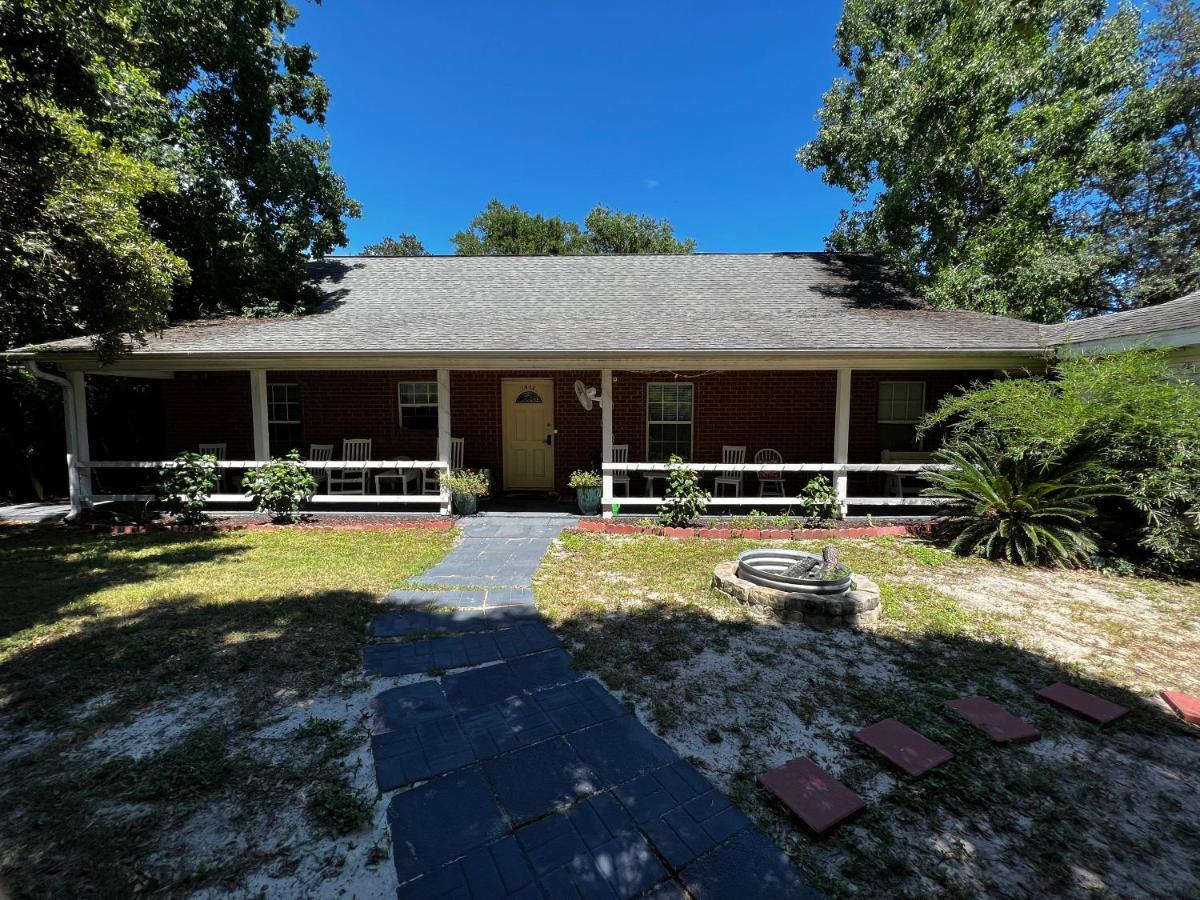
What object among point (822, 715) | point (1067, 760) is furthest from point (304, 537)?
point (1067, 760)

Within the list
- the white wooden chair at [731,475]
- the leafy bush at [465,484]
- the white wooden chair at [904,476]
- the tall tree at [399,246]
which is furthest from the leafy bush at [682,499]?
the tall tree at [399,246]

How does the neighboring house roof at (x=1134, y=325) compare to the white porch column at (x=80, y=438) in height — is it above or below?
above

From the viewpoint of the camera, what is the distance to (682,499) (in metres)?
8.00

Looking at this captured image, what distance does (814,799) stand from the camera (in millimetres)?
2480

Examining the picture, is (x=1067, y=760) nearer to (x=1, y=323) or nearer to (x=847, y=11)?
(x=1, y=323)

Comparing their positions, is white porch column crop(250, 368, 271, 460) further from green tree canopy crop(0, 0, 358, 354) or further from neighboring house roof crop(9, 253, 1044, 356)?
green tree canopy crop(0, 0, 358, 354)

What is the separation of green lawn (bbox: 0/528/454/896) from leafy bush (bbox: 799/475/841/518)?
5935 millimetres

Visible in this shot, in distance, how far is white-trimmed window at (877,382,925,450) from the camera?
10.4 metres

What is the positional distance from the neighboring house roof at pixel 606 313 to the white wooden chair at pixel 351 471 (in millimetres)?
2497

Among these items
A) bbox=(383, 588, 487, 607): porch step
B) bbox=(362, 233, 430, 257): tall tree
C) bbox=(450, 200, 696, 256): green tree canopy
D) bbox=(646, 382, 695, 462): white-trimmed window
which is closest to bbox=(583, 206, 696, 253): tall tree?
bbox=(450, 200, 696, 256): green tree canopy

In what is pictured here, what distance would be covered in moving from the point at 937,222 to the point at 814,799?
12.3m

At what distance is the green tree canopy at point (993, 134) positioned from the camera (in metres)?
9.74

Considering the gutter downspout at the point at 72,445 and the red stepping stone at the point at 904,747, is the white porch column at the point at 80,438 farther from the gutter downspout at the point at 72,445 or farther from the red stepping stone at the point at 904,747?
the red stepping stone at the point at 904,747

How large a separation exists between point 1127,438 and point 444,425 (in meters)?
9.09
